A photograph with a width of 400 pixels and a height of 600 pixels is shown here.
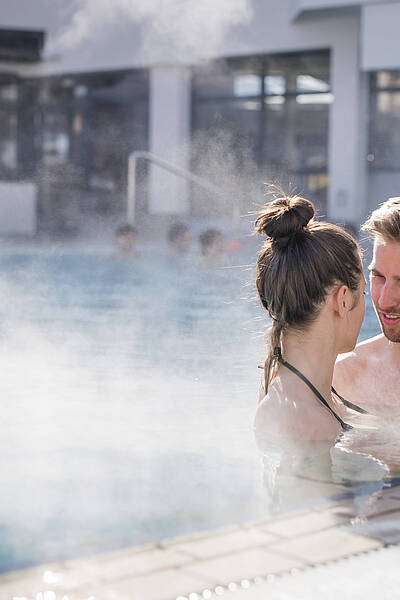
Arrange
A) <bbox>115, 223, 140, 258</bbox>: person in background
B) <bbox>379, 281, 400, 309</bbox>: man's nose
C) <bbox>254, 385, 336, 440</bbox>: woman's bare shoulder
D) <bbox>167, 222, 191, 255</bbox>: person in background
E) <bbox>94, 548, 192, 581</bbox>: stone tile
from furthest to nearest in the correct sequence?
<bbox>167, 222, 191, 255</bbox>: person in background → <bbox>115, 223, 140, 258</bbox>: person in background → <bbox>379, 281, 400, 309</bbox>: man's nose → <bbox>254, 385, 336, 440</bbox>: woman's bare shoulder → <bbox>94, 548, 192, 581</bbox>: stone tile

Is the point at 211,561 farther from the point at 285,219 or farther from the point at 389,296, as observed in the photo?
the point at 389,296

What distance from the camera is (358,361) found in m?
4.07

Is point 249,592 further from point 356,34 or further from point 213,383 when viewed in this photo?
point 356,34

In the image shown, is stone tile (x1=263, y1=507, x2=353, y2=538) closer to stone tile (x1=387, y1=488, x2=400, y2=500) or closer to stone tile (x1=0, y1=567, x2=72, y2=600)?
stone tile (x1=387, y1=488, x2=400, y2=500)

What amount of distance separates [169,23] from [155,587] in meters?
16.0

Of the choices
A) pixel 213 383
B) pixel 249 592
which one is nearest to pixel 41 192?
pixel 213 383

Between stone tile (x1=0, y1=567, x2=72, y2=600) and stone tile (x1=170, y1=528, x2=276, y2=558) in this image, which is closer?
stone tile (x1=0, y1=567, x2=72, y2=600)

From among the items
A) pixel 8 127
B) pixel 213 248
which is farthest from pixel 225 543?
pixel 8 127

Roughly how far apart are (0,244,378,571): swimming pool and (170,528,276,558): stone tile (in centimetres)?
20

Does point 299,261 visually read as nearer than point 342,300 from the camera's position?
Yes

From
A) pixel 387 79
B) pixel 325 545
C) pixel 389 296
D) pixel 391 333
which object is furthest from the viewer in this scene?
pixel 387 79

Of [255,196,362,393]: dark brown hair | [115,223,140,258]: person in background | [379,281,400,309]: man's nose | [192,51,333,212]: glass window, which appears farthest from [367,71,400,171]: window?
[255,196,362,393]: dark brown hair

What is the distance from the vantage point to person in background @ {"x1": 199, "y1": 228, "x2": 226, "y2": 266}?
35.9 feet

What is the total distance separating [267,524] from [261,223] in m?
1.02
